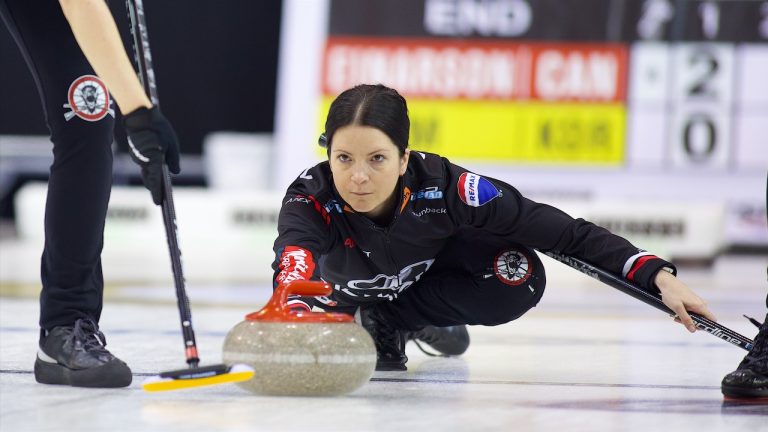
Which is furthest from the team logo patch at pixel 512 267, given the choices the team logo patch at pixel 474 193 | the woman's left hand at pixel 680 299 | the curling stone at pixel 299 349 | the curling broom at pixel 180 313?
the curling broom at pixel 180 313

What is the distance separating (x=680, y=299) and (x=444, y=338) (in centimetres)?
72

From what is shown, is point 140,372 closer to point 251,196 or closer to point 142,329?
point 142,329

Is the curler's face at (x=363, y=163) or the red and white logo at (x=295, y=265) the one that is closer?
the red and white logo at (x=295, y=265)

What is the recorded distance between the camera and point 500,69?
892 centimetres

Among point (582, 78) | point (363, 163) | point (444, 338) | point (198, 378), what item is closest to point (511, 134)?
point (582, 78)

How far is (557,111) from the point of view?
351 inches

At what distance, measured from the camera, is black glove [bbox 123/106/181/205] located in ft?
6.20

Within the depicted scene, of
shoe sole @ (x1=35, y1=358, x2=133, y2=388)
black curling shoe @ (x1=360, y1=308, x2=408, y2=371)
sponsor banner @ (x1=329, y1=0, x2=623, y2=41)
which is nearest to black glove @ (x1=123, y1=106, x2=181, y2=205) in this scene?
shoe sole @ (x1=35, y1=358, x2=133, y2=388)

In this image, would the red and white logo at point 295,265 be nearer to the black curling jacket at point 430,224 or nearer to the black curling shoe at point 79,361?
the black curling jacket at point 430,224

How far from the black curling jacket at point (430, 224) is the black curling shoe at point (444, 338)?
347 millimetres

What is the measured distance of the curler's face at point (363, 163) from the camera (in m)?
2.15

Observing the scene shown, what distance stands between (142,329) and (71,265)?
3.41 ft

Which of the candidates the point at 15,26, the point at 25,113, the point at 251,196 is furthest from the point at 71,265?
the point at 25,113

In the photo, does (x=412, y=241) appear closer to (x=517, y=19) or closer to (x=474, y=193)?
(x=474, y=193)
